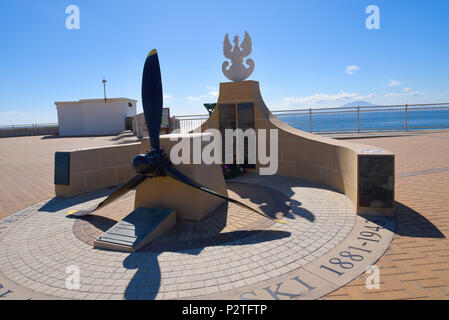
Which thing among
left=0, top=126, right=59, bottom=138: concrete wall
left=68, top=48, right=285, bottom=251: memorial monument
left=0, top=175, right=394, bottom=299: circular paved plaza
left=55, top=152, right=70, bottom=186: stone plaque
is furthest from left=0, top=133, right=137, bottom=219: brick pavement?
left=0, top=126, right=59, bottom=138: concrete wall

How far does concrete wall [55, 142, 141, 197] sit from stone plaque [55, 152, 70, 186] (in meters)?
0.08

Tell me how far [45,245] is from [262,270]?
3.84 meters

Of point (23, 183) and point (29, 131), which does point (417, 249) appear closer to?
point (23, 183)

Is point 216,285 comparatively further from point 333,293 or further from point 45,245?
point 45,245

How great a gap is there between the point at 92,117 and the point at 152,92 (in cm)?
3131

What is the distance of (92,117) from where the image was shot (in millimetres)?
32906

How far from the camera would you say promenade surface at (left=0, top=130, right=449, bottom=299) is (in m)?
3.24

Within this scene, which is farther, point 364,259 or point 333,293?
point 364,259

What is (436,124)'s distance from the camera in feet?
62.5

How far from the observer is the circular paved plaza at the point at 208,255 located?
343cm

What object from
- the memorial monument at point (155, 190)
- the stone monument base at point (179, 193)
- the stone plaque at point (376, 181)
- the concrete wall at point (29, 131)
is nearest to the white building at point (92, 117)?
the concrete wall at point (29, 131)

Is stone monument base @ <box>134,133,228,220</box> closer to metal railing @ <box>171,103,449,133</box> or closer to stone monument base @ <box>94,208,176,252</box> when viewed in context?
stone monument base @ <box>94,208,176,252</box>

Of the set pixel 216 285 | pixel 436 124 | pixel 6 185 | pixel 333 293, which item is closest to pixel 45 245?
pixel 216 285

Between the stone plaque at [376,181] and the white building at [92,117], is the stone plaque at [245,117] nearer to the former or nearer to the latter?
the stone plaque at [376,181]
